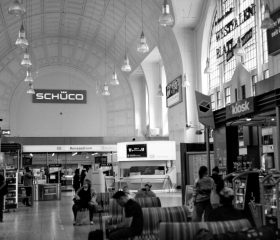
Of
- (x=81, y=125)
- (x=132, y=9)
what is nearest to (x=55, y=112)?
(x=81, y=125)

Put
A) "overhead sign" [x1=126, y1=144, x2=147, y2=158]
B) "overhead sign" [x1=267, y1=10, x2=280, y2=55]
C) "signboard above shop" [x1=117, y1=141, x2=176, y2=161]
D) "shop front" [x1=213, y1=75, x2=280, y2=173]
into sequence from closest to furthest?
"shop front" [x1=213, y1=75, x2=280, y2=173] < "overhead sign" [x1=267, y1=10, x2=280, y2=55] < "signboard above shop" [x1=117, y1=141, x2=176, y2=161] < "overhead sign" [x1=126, y1=144, x2=147, y2=158]

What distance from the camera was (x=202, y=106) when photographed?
40.4ft

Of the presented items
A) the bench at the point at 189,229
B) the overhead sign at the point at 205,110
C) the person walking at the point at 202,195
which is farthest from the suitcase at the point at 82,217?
the bench at the point at 189,229

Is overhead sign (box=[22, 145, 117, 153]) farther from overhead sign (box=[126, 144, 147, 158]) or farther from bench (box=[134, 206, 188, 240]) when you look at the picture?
bench (box=[134, 206, 188, 240])

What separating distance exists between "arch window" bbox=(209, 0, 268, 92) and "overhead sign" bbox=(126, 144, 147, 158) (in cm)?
501

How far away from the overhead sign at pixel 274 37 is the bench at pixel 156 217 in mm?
10830

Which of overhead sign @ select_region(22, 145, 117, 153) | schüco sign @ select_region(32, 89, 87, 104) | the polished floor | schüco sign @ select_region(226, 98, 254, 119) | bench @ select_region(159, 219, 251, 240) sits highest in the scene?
schüco sign @ select_region(32, 89, 87, 104)

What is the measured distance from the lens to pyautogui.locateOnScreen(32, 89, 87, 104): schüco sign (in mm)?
38500

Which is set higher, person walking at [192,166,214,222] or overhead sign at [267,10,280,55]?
overhead sign at [267,10,280,55]

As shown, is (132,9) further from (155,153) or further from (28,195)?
(28,195)

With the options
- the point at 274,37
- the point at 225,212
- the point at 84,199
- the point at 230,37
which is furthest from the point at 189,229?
the point at 230,37

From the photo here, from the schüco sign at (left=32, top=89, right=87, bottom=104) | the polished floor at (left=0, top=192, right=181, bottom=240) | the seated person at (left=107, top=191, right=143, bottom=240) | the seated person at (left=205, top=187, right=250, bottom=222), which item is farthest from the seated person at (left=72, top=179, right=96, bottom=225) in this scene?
the schüco sign at (left=32, top=89, right=87, bottom=104)

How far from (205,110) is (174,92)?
15.9 metres

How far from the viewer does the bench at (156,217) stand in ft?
22.6
